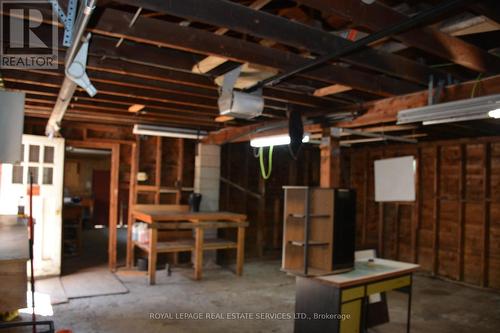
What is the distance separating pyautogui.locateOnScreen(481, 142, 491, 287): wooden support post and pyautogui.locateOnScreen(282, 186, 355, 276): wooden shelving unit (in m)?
3.49

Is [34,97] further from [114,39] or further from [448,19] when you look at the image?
[448,19]

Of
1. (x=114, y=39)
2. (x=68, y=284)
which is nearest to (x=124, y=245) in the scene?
(x=68, y=284)

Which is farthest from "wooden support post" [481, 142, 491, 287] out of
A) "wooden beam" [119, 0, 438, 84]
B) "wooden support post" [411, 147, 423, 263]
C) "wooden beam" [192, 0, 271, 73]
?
"wooden beam" [192, 0, 271, 73]

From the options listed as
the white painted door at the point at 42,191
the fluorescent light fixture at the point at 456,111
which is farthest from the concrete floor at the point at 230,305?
the fluorescent light fixture at the point at 456,111

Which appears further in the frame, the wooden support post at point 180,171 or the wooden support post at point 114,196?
the wooden support post at point 180,171

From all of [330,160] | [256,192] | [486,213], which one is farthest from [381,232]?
[330,160]

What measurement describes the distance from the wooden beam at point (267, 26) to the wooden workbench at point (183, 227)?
375 cm

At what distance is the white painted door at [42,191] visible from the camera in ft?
17.8

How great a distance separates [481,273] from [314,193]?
13.2 feet

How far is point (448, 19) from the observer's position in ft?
7.81

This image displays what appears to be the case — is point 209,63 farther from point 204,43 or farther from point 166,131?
point 166,131

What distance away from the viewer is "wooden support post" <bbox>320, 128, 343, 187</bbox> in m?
4.49

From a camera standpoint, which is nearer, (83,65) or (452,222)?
(83,65)

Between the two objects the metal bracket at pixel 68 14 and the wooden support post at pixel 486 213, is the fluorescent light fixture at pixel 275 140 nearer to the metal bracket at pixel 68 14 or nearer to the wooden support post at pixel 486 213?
the metal bracket at pixel 68 14
